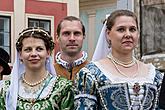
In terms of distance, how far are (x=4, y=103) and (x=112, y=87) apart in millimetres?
664

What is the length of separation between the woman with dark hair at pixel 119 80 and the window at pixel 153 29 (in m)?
5.14

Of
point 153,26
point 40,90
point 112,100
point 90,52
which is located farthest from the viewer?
point 90,52

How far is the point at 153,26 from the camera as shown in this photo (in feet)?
27.1

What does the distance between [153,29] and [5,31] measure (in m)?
7.99

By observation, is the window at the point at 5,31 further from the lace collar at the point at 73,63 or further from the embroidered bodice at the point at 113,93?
the embroidered bodice at the point at 113,93

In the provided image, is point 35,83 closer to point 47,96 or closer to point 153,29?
point 47,96

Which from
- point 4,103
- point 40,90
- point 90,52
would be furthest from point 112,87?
point 90,52

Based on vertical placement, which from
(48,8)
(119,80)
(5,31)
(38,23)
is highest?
(48,8)

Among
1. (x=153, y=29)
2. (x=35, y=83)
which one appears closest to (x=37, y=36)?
(x=35, y=83)

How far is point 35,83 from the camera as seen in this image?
324 centimetres

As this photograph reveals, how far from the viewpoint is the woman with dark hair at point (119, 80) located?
2986 mm

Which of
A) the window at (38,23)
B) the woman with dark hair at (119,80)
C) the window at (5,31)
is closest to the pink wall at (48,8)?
the window at (38,23)

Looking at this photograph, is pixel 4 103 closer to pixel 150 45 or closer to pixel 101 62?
pixel 101 62

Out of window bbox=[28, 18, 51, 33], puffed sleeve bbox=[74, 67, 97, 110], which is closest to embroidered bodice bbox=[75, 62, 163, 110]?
puffed sleeve bbox=[74, 67, 97, 110]
